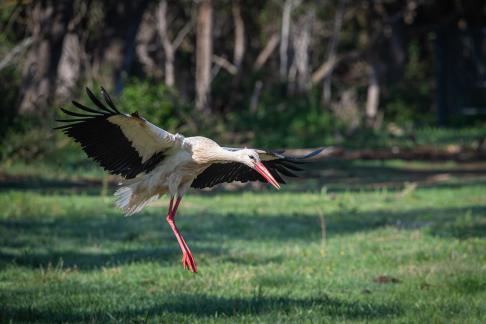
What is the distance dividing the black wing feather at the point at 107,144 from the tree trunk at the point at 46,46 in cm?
1141

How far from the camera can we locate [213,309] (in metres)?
6.18

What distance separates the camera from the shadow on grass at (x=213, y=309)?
5.84 metres

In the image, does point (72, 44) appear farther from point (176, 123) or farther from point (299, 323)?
point (299, 323)

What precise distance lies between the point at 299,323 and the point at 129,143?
7.30 feet

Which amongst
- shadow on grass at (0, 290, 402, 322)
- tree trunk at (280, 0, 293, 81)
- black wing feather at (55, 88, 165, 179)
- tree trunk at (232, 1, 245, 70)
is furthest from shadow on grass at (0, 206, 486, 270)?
tree trunk at (232, 1, 245, 70)

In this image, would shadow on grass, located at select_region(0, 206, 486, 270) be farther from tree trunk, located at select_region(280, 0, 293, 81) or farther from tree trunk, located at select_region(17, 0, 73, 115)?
tree trunk, located at select_region(280, 0, 293, 81)

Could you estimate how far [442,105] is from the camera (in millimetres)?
26953

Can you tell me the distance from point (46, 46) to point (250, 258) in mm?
12034

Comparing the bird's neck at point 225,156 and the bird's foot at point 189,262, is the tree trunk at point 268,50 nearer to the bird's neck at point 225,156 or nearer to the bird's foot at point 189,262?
the bird's neck at point 225,156

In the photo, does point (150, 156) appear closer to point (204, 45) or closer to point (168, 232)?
point (168, 232)

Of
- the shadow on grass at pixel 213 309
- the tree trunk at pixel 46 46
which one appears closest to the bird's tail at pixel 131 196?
the shadow on grass at pixel 213 309

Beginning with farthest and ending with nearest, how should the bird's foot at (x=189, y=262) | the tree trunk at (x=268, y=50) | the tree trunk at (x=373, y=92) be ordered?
the tree trunk at (x=268, y=50) → the tree trunk at (x=373, y=92) → the bird's foot at (x=189, y=262)

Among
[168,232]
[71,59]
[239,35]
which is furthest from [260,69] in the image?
[168,232]

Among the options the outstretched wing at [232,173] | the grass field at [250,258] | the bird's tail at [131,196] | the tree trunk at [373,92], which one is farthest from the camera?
the tree trunk at [373,92]
